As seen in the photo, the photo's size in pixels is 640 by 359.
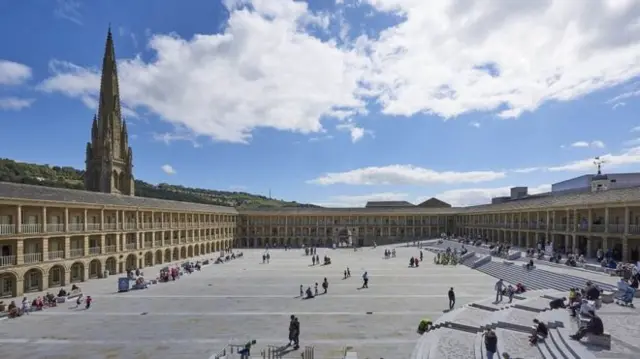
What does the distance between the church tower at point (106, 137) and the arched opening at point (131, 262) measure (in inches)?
1066

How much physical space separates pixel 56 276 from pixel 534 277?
38.3 m

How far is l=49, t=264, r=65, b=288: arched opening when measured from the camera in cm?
3556

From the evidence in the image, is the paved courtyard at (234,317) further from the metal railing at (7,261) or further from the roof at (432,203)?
the roof at (432,203)

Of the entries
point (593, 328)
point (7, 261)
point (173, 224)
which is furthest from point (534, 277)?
point (173, 224)

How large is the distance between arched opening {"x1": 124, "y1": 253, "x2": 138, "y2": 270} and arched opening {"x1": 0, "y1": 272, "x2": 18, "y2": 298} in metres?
14.3

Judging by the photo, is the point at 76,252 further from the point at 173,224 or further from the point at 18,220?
the point at 173,224

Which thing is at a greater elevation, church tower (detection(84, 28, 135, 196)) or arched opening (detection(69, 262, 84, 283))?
church tower (detection(84, 28, 135, 196))

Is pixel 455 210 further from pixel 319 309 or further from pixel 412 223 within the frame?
pixel 319 309

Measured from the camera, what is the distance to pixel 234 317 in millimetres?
24078

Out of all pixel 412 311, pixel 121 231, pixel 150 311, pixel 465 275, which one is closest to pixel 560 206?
pixel 465 275

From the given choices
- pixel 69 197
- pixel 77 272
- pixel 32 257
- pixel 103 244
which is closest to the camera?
pixel 32 257

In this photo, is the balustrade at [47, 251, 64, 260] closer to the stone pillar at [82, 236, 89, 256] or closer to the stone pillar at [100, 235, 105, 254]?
the stone pillar at [82, 236, 89, 256]

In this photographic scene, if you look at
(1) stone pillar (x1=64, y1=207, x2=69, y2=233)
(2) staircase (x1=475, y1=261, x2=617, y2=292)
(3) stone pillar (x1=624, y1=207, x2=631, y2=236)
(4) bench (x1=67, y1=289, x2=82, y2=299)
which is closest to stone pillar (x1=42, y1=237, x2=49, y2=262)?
(1) stone pillar (x1=64, y1=207, x2=69, y2=233)

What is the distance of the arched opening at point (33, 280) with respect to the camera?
109ft
